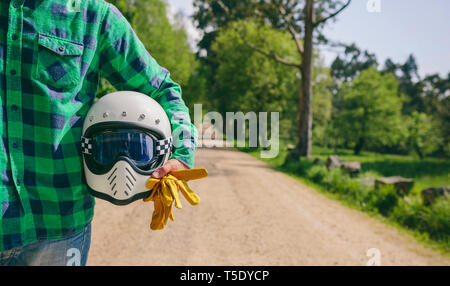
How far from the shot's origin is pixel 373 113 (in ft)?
97.3

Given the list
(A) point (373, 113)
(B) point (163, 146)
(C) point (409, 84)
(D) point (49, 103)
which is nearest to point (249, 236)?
(B) point (163, 146)

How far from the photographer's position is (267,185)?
9.25 meters

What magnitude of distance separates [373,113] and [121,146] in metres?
31.6

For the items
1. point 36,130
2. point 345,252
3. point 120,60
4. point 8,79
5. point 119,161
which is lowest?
point 345,252

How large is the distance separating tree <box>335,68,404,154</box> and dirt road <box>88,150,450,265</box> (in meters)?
24.3

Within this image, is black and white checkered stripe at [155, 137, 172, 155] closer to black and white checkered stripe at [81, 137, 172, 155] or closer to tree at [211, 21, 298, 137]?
black and white checkered stripe at [81, 137, 172, 155]

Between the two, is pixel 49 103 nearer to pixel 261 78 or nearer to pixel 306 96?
pixel 306 96

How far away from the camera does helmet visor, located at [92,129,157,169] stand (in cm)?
136

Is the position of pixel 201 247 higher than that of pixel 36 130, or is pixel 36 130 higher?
pixel 36 130

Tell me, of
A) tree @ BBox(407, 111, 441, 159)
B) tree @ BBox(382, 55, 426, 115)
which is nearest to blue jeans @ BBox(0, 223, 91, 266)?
tree @ BBox(407, 111, 441, 159)

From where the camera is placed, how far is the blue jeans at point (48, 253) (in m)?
1.24
